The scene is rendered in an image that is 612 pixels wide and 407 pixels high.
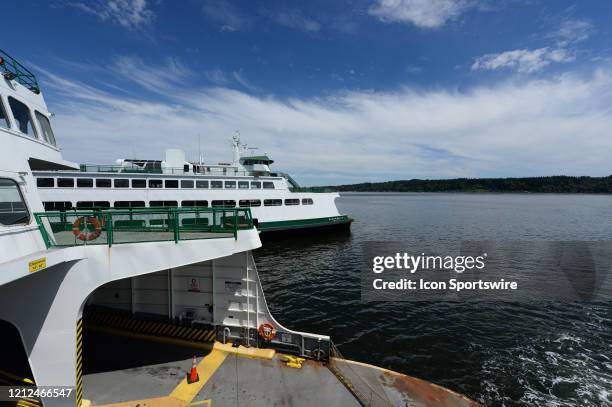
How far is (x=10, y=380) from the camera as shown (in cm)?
859

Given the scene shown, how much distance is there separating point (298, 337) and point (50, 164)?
31.0 ft

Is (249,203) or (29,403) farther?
(249,203)

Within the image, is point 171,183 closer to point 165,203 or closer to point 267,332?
point 165,203

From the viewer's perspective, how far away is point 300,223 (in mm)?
38438

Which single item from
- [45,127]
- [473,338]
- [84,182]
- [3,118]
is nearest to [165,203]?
[84,182]

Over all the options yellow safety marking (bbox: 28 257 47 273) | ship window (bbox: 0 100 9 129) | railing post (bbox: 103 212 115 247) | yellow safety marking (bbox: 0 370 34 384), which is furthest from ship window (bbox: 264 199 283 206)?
yellow safety marking (bbox: 28 257 47 273)

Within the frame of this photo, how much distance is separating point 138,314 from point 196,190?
22.4 meters

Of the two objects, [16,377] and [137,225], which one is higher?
[137,225]

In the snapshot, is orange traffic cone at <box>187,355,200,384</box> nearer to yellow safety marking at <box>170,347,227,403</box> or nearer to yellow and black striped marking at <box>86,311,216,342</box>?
yellow safety marking at <box>170,347,227,403</box>

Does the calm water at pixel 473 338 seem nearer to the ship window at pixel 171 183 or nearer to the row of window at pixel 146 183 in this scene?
the row of window at pixel 146 183

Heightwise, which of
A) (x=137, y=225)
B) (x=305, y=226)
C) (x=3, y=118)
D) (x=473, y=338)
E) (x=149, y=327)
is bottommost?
(x=473, y=338)

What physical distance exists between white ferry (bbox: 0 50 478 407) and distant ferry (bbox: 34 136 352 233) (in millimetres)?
19283

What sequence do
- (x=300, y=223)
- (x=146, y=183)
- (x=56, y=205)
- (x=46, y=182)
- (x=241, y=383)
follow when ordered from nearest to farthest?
(x=241, y=383), (x=46, y=182), (x=56, y=205), (x=146, y=183), (x=300, y=223)

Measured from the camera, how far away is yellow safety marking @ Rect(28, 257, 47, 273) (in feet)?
18.7
